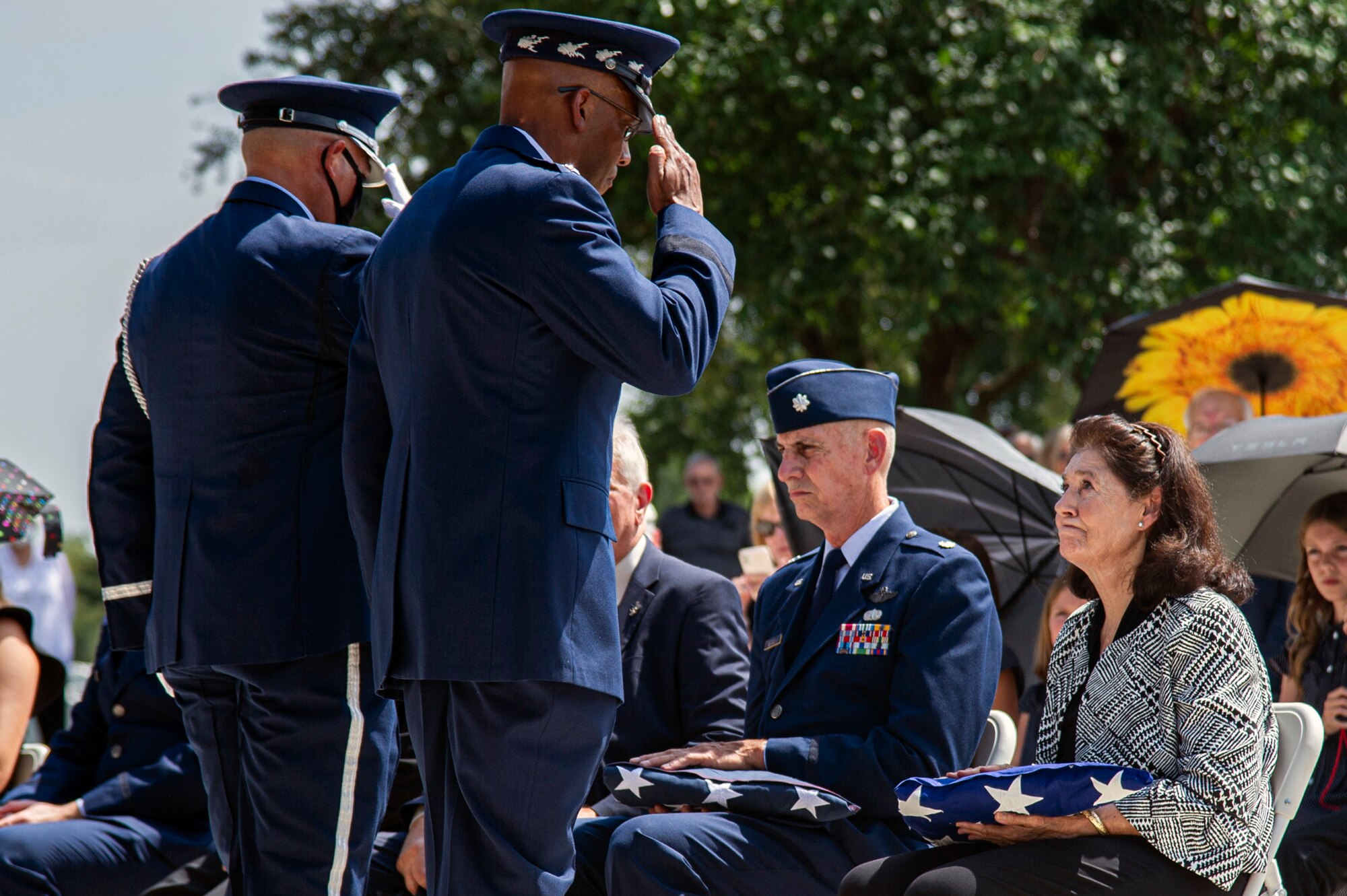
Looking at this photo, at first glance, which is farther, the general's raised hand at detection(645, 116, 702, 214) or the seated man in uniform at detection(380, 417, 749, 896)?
the seated man in uniform at detection(380, 417, 749, 896)

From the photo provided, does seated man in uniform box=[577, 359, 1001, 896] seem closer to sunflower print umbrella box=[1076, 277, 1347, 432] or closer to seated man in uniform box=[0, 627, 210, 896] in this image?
seated man in uniform box=[0, 627, 210, 896]

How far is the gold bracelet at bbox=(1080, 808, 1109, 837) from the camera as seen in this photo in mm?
2848

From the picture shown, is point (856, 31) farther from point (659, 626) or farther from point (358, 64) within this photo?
point (659, 626)

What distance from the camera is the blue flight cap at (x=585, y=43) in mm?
2553

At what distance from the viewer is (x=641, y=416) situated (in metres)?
17.4

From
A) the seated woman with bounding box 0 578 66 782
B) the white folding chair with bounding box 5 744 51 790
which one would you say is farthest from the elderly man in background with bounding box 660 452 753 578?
the seated woman with bounding box 0 578 66 782

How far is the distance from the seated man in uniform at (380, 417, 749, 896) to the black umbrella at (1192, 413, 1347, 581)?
Answer: 2.29 meters

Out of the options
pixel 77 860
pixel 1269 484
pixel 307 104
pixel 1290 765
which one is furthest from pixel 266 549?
pixel 1269 484

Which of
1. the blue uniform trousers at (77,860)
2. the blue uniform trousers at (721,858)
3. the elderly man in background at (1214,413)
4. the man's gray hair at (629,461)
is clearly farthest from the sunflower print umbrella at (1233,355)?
the blue uniform trousers at (77,860)

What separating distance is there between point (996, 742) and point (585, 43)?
2.01m

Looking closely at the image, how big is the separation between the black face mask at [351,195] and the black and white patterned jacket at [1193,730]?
6.41 feet

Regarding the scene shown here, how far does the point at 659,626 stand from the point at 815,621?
52cm

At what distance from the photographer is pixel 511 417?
7.76 ft

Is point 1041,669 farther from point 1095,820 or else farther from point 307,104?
point 307,104
